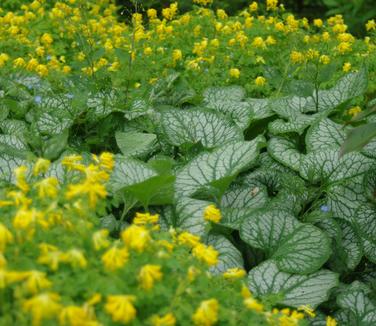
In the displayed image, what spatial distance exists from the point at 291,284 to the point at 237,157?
0.55 meters

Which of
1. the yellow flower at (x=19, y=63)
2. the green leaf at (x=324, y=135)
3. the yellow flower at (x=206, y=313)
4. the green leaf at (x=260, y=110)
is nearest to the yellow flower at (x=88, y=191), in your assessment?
the yellow flower at (x=206, y=313)

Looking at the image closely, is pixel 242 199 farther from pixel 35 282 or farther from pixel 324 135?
pixel 35 282

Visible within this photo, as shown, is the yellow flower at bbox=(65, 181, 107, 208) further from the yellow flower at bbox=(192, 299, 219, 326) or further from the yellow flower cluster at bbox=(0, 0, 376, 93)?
the yellow flower cluster at bbox=(0, 0, 376, 93)

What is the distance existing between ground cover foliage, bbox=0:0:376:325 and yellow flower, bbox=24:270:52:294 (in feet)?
0.92

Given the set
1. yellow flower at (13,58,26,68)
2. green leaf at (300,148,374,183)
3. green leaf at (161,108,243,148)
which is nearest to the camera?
green leaf at (300,148,374,183)

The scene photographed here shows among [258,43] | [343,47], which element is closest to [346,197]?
[343,47]

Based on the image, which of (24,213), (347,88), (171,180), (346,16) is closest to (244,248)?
(171,180)

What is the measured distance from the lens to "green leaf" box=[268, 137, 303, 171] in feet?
9.00

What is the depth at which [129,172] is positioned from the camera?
245 centimetres

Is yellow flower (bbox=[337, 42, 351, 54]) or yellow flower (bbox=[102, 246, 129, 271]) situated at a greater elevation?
yellow flower (bbox=[102, 246, 129, 271])

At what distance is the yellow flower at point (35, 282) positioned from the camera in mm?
1279

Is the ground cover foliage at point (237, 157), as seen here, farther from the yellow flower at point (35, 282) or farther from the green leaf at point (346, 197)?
the yellow flower at point (35, 282)

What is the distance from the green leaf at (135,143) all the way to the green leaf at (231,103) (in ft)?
1.42

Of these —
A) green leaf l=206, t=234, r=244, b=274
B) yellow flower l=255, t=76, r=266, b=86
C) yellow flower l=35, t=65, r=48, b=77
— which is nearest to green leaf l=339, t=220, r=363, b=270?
green leaf l=206, t=234, r=244, b=274
